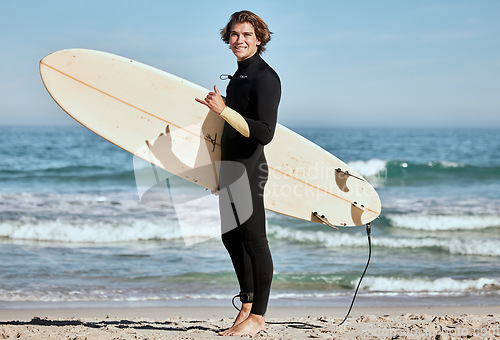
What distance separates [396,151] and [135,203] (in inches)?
563

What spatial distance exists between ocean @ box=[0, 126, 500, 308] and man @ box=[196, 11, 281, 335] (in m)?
0.97

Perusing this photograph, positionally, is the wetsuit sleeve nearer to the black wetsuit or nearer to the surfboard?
the black wetsuit

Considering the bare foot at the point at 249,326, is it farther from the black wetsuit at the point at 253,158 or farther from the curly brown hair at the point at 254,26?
the curly brown hair at the point at 254,26

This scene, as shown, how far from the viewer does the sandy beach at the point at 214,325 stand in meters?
3.15

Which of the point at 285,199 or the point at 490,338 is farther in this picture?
the point at 285,199

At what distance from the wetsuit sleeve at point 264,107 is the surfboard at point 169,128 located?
60cm

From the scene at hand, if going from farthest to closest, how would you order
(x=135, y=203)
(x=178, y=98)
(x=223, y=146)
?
(x=135, y=203) → (x=178, y=98) → (x=223, y=146)

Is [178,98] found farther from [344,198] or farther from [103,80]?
[344,198]

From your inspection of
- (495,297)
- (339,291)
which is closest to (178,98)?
(339,291)

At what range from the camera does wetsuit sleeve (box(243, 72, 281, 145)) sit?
107 inches

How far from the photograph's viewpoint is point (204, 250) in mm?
6652

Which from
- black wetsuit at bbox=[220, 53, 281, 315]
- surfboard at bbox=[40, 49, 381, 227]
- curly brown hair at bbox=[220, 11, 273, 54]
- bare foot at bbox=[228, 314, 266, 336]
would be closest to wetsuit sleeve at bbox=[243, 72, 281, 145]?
black wetsuit at bbox=[220, 53, 281, 315]

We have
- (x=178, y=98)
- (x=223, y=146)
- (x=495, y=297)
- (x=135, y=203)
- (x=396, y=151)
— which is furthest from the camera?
(x=396, y=151)

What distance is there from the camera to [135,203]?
1033 cm
